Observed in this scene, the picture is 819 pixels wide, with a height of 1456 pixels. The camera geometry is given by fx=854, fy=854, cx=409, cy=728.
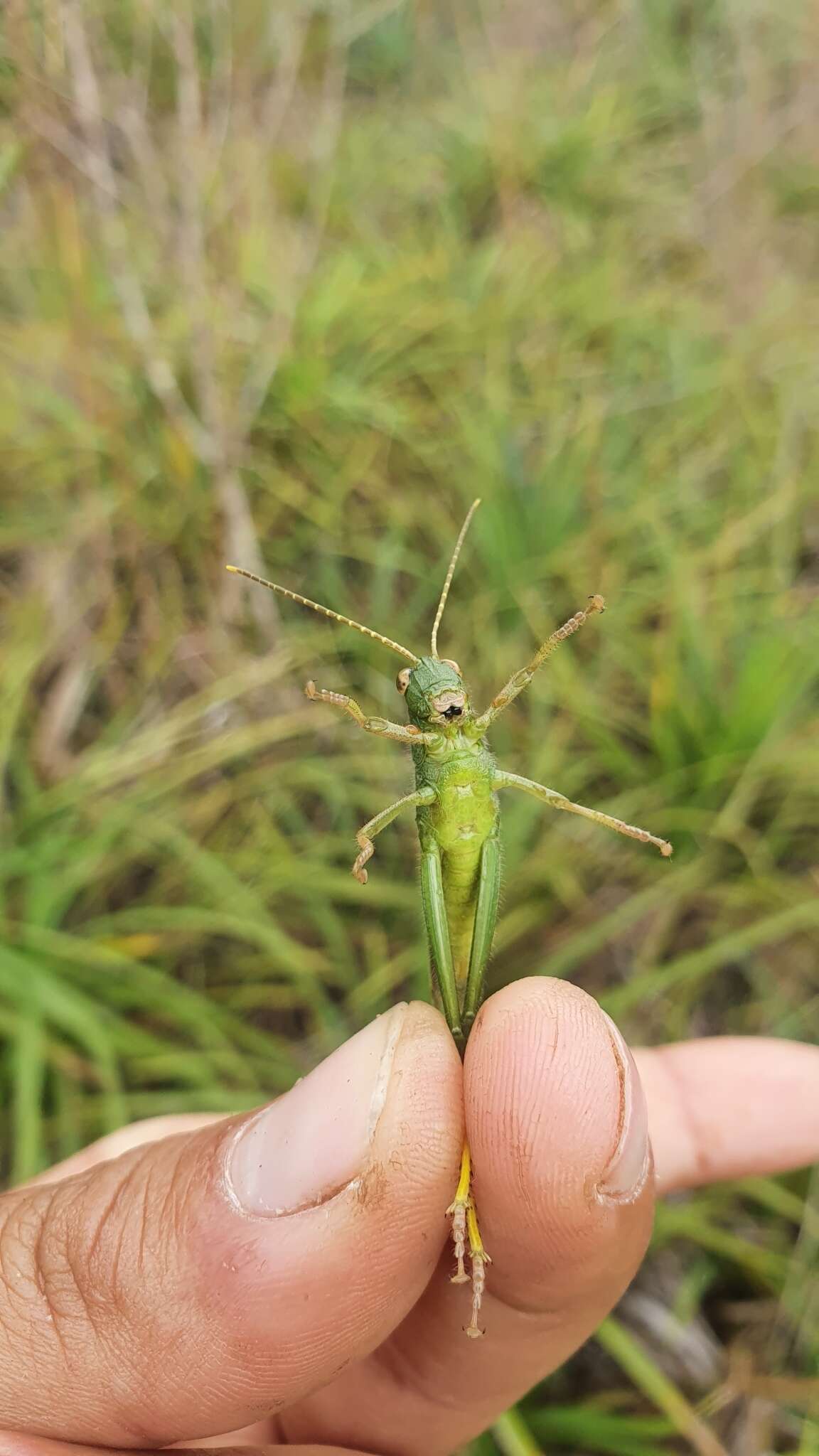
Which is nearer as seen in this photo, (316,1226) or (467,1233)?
(316,1226)

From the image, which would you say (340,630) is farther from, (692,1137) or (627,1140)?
(627,1140)

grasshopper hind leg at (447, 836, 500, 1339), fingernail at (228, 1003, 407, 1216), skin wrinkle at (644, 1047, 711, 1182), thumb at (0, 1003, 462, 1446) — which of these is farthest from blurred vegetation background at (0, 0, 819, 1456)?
fingernail at (228, 1003, 407, 1216)

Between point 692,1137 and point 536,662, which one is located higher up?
point 536,662

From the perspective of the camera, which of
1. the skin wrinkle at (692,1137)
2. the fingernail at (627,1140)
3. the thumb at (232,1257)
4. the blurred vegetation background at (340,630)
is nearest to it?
the thumb at (232,1257)

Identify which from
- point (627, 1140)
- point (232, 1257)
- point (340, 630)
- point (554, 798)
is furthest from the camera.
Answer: point (340, 630)

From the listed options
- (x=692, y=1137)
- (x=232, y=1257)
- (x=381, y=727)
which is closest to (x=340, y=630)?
(x=381, y=727)

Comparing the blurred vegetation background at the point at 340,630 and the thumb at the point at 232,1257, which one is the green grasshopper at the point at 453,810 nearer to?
the thumb at the point at 232,1257

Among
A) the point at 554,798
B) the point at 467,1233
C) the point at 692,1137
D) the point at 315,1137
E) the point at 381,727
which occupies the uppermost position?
the point at 381,727

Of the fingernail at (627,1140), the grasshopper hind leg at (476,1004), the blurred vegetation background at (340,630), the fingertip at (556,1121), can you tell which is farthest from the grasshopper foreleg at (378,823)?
the blurred vegetation background at (340,630)

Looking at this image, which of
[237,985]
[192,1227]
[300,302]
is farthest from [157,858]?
[300,302]
